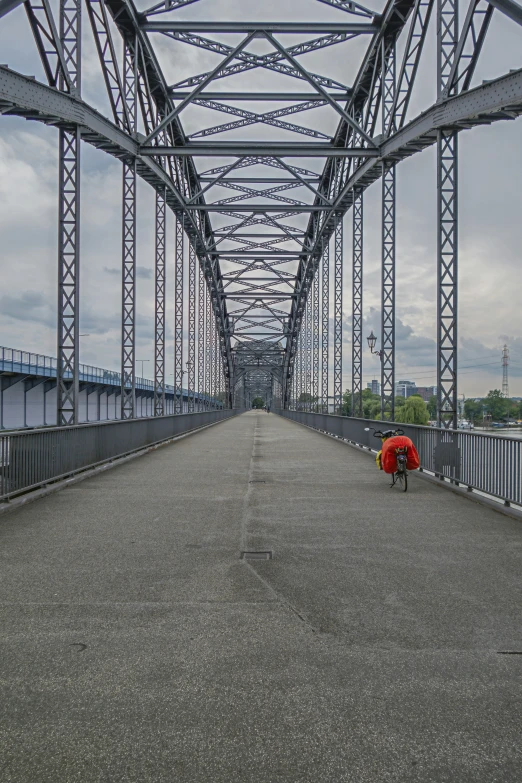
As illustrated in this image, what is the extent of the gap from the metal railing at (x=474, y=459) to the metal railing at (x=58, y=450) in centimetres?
642

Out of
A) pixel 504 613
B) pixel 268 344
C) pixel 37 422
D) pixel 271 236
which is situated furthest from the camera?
pixel 268 344

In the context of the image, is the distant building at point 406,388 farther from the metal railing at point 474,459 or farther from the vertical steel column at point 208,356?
the metal railing at point 474,459

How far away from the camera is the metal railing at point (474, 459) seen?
25.8ft

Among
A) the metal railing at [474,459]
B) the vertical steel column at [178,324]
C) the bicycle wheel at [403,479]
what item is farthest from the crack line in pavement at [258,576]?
the vertical steel column at [178,324]

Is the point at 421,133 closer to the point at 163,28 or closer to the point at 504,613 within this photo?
the point at 163,28

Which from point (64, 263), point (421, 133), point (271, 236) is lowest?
point (64, 263)

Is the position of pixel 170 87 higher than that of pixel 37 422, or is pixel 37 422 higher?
pixel 170 87

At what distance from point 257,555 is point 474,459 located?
16.0 ft

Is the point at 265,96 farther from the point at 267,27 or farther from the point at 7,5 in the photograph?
the point at 7,5

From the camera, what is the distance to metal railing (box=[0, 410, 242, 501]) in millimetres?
8203

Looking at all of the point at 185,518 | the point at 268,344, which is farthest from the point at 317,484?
the point at 268,344

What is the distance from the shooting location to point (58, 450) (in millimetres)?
10094

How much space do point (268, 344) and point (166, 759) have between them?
92.9m

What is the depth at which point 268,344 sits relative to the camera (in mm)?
94938
